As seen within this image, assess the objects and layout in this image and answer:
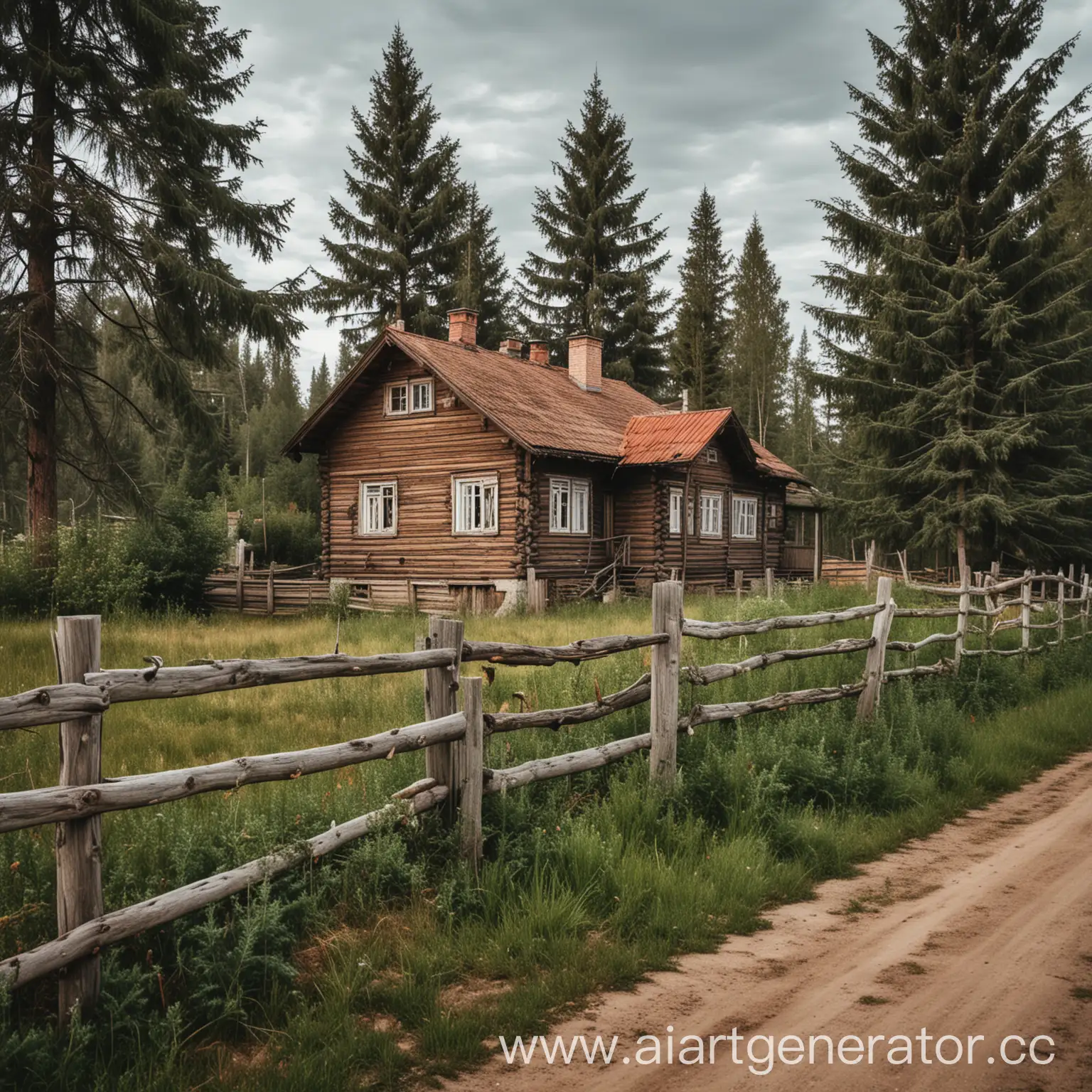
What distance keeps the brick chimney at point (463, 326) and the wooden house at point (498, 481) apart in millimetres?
64

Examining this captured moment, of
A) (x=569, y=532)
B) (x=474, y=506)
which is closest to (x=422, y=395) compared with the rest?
(x=474, y=506)

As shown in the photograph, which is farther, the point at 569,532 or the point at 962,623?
the point at 569,532

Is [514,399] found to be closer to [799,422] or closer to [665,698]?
[665,698]

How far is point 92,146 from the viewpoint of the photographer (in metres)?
18.2

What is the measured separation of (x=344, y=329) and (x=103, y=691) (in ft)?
118

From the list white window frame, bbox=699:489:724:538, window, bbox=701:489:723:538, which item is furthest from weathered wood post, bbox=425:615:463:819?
window, bbox=701:489:723:538

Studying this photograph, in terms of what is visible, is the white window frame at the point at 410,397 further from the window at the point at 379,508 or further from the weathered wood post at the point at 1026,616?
the weathered wood post at the point at 1026,616

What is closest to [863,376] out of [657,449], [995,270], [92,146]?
[995,270]

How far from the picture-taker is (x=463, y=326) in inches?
1095

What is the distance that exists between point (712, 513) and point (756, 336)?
2866cm

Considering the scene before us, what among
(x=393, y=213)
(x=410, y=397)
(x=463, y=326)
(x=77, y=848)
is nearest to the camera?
(x=77, y=848)

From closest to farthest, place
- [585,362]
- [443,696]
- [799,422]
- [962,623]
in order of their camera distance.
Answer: [443,696], [962,623], [585,362], [799,422]

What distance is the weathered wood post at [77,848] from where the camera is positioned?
342 cm

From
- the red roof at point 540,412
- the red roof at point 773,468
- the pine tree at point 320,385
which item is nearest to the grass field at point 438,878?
the red roof at point 540,412
